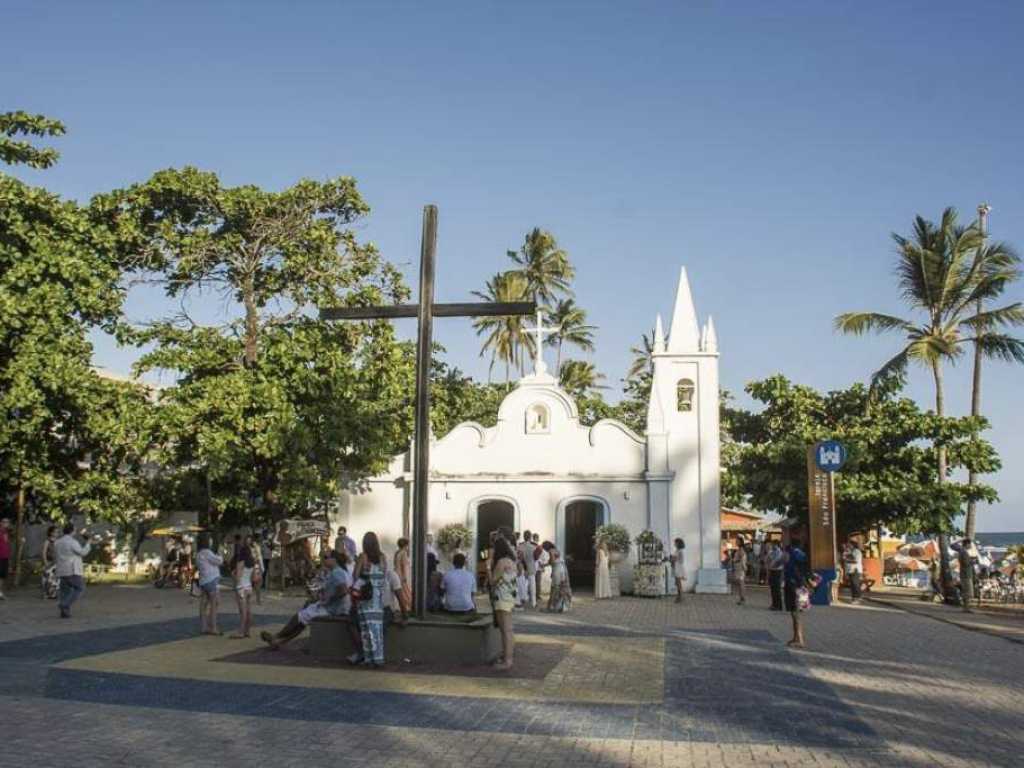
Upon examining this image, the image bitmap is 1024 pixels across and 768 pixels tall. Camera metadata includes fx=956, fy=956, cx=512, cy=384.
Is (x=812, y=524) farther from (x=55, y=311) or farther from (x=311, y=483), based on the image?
(x=55, y=311)

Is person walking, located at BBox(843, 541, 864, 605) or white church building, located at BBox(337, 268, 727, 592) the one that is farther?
white church building, located at BBox(337, 268, 727, 592)

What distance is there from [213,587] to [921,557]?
123ft

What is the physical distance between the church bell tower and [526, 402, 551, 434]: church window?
112 inches

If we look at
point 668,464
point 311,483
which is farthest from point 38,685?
point 668,464

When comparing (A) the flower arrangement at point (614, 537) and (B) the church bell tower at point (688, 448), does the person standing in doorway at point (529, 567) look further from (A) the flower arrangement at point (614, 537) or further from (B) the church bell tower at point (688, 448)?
(B) the church bell tower at point (688, 448)

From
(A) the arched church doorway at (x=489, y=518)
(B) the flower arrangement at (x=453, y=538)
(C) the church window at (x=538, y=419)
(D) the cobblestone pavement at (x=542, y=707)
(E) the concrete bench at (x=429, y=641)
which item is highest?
(C) the church window at (x=538, y=419)

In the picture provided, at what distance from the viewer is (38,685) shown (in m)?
9.75

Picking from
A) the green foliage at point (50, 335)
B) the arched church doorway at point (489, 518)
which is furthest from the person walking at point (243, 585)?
the arched church doorway at point (489, 518)

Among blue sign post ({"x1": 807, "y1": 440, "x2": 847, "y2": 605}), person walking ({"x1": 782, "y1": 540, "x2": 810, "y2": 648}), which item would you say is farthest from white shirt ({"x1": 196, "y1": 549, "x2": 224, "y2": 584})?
blue sign post ({"x1": 807, "y1": 440, "x2": 847, "y2": 605})

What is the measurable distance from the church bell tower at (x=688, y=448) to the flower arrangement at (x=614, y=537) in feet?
3.86

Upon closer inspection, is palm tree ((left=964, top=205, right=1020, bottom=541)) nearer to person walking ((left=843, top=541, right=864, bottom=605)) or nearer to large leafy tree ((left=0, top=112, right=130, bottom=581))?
person walking ((left=843, top=541, right=864, bottom=605))

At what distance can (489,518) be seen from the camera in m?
27.2

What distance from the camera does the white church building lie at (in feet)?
85.7

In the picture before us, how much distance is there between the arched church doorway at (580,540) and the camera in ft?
90.9
